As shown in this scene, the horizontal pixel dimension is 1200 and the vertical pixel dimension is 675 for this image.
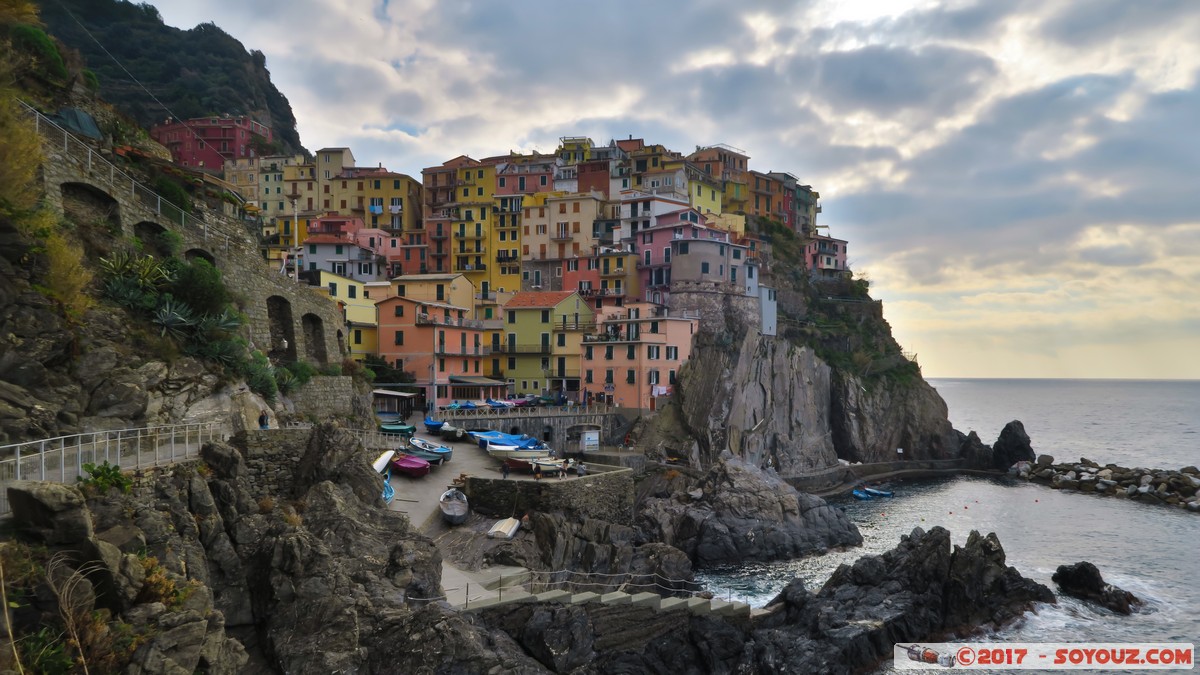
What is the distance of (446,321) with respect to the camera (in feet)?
183

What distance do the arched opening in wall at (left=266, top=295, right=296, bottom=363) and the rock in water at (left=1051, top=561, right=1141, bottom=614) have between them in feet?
121

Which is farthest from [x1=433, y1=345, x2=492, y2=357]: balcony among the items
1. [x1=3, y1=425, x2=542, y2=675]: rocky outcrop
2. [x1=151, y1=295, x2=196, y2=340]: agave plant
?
[x1=3, y1=425, x2=542, y2=675]: rocky outcrop

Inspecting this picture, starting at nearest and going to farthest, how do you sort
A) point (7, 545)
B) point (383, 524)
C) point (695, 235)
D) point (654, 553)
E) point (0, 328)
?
point (7, 545), point (0, 328), point (383, 524), point (654, 553), point (695, 235)

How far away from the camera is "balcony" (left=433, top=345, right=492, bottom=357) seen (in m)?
53.9

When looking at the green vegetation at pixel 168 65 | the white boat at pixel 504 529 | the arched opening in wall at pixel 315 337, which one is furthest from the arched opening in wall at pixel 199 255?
the green vegetation at pixel 168 65

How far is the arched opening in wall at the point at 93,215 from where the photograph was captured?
76.4ft

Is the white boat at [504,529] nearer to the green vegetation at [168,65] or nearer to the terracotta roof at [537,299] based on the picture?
the terracotta roof at [537,299]

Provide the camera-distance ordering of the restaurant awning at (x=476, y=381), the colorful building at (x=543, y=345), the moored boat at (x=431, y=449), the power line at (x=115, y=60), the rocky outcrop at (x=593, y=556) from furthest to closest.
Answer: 1. the power line at (x=115, y=60)
2. the colorful building at (x=543, y=345)
3. the restaurant awning at (x=476, y=381)
4. the moored boat at (x=431, y=449)
5. the rocky outcrop at (x=593, y=556)

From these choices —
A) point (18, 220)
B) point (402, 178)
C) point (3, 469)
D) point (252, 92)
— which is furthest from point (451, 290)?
point (252, 92)

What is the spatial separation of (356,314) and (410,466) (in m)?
25.2

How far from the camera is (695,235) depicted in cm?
6756

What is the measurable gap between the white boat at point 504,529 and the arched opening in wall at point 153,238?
50.6ft

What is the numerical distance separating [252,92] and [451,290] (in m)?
73.5

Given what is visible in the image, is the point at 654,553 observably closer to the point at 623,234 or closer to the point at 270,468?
the point at 270,468
